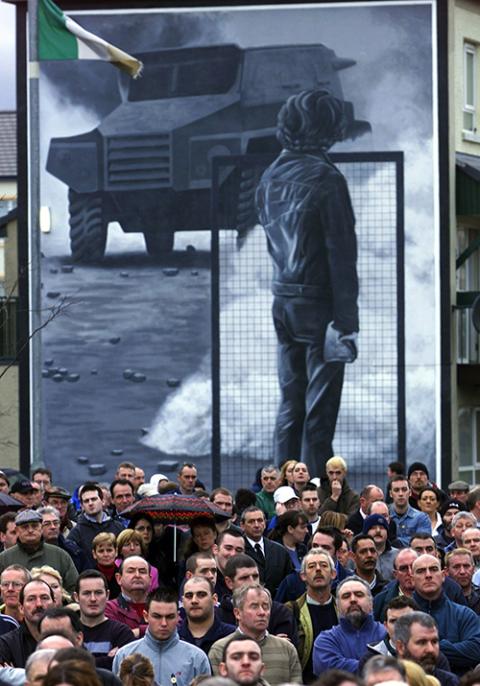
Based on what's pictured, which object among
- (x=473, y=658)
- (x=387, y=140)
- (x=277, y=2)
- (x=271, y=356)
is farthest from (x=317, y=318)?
(x=473, y=658)

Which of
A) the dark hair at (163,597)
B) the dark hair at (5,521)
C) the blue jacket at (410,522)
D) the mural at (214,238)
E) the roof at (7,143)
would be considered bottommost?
the blue jacket at (410,522)

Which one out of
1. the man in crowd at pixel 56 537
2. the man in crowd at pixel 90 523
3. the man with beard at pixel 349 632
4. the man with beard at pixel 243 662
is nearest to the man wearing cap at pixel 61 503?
the man in crowd at pixel 90 523

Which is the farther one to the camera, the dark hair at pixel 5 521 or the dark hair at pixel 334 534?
the dark hair at pixel 5 521

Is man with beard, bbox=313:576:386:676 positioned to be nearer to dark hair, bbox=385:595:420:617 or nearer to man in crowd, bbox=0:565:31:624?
dark hair, bbox=385:595:420:617

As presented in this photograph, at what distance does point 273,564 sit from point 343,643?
11.6 feet

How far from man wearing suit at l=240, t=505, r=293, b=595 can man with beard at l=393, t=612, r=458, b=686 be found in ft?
16.6

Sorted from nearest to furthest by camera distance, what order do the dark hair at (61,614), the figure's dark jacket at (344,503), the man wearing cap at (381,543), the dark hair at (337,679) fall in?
the dark hair at (337,679)
the dark hair at (61,614)
the man wearing cap at (381,543)
the figure's dark jacket at (344,503)

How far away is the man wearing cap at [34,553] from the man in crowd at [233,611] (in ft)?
7.78

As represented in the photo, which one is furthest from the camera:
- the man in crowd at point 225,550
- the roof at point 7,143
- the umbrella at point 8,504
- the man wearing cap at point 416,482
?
the roof at point 7,143

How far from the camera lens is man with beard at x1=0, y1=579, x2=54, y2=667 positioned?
12070mm

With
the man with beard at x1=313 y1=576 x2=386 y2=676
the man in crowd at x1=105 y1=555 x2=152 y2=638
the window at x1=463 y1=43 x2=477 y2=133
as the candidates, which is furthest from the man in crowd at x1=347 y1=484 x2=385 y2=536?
the window at x1=463 y1=43 x2=477 y2=133

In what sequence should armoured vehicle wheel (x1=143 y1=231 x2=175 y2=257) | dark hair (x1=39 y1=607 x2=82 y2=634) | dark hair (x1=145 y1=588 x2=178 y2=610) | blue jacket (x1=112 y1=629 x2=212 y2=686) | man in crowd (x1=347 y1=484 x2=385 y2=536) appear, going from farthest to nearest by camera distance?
armoured vehicle wheel (x1=143 y1=231 x2=175 y2=257), man in crowd (x1=347 y1=484 x2=385 y2=536), dark hair (x1=145 y1=588 x2=178 y2=610), blue jacket (x1=112 y1=629 x2=212 y2=686), dark hair (x1=39 y1=607 x2=82 y2=634)

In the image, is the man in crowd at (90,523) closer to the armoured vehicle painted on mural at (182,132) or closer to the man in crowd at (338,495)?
the man in crowd at (338,495)

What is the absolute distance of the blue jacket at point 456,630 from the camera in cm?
1314
